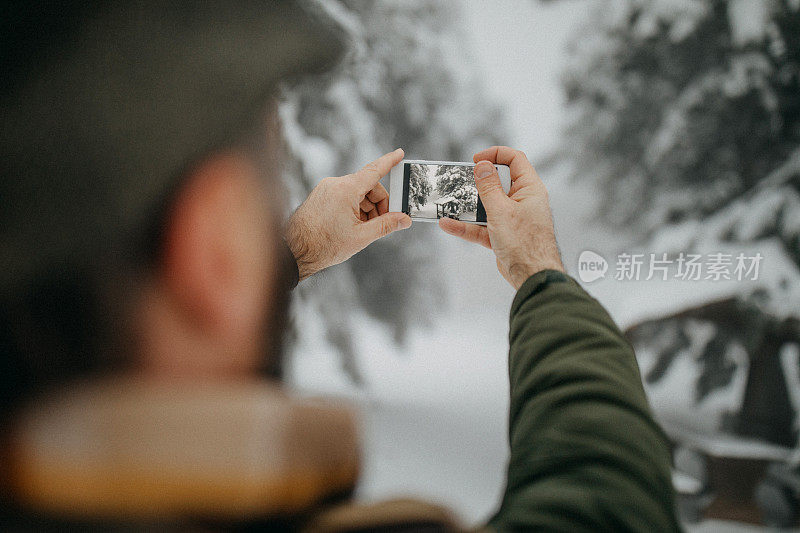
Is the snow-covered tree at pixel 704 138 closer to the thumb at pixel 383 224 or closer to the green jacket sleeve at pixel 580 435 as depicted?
the thumb at pixel 383 224

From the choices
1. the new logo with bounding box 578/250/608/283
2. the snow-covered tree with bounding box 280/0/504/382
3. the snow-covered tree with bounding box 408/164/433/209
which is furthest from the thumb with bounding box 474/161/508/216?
the new logo with bounding box 578/250/608/283

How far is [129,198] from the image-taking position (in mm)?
304

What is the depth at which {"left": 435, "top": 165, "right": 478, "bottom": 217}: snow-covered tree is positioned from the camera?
3.34ft

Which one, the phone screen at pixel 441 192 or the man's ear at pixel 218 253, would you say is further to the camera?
the phone screen at pixel 441 192

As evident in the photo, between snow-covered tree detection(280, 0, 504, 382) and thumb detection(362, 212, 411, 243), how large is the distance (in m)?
0.45

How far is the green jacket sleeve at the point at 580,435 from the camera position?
Answer: 15.4 inches

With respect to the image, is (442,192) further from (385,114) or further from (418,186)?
(385,114)

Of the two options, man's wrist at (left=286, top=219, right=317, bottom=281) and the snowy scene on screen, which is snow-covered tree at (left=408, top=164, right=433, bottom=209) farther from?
man's wrist at (left=286, top=219, right=317, bottom=281)

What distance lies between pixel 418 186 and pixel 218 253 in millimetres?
774

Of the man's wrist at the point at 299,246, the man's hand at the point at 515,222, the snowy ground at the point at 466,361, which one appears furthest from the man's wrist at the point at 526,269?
the snowy ground at the point at 466,361

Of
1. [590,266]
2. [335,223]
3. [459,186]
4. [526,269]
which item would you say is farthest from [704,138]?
[335,223]

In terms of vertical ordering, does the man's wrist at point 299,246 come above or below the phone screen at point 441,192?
below

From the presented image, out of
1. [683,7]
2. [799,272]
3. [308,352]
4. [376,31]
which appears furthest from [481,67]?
[799,272]

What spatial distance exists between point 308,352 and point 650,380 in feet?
3.58
